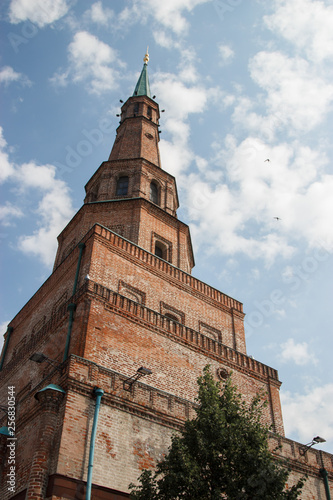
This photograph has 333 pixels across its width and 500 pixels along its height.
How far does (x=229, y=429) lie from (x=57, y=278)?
11.5 m

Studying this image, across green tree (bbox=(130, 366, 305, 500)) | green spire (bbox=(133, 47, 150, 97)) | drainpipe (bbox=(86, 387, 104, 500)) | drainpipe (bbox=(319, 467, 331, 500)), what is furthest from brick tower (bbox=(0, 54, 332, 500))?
green spire (bbox=(133, 47, 150, 97))

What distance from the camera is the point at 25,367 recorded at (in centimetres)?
1895

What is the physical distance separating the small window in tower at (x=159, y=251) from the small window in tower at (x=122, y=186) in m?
3.34

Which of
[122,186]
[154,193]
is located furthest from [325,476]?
[122,186]

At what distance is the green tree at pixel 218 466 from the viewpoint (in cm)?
1059

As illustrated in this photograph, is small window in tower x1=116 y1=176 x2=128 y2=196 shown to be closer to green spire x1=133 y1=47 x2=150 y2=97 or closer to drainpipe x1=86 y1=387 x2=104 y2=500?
green spire x1=133 y1=47 x2=150 y2=97

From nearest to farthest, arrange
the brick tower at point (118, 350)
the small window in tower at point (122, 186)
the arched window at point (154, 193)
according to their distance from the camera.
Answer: the brick tower at point (118, 350) < the small window in tower at point (122, 186) < the arched window at point (154, 193)

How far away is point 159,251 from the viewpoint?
23484 mm

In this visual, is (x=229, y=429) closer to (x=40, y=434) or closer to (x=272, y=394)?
(x=40, y=434)

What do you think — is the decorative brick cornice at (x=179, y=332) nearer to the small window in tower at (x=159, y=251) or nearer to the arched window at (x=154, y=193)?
the small window in tower at (x=159, y=251)

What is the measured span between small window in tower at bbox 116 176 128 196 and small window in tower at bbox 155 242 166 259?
131 inches

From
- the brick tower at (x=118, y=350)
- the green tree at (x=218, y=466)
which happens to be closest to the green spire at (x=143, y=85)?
the brick tower at (x=118, y=350)

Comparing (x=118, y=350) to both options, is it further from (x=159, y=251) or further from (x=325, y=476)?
(x=325, y=476)

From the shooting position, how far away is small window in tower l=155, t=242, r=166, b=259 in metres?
23.2
